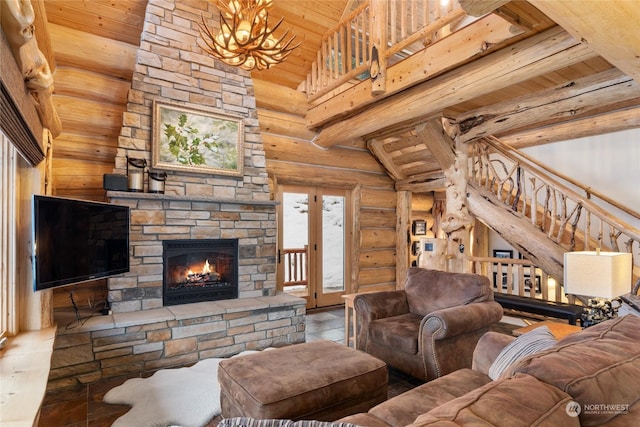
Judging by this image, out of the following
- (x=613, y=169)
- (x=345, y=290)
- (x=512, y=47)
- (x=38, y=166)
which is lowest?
(x=345, y=290)

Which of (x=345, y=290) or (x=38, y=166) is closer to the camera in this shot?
(x=38, y=166)

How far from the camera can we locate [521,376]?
39.5 inches

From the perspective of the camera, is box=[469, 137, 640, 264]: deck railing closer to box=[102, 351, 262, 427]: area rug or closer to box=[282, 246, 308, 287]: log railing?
box=[282, 246, 308, 287]: log railing

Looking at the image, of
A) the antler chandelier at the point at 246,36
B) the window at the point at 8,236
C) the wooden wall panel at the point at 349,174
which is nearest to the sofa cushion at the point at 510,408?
the antler chandelier at the point at 246,36

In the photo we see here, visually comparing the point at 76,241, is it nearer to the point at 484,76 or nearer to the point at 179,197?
the point at 179,197

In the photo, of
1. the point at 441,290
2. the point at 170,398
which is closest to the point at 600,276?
the point at 441,290

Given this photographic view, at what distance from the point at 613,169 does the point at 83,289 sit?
6.85 meters

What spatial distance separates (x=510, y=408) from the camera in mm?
833

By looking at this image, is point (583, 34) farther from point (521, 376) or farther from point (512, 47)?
point (521, 376)

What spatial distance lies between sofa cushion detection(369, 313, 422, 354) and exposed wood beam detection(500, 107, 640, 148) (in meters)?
3.80

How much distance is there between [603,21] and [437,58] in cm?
194

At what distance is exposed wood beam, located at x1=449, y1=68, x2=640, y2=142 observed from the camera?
10.6ft

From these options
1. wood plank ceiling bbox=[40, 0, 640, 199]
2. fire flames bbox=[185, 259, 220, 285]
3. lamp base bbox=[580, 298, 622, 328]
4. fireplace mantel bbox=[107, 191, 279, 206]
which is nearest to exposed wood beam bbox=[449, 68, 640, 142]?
wood plank ceiling bbox=[40, 0, 640, 199]

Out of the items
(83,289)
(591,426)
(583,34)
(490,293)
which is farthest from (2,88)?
(490,293)
